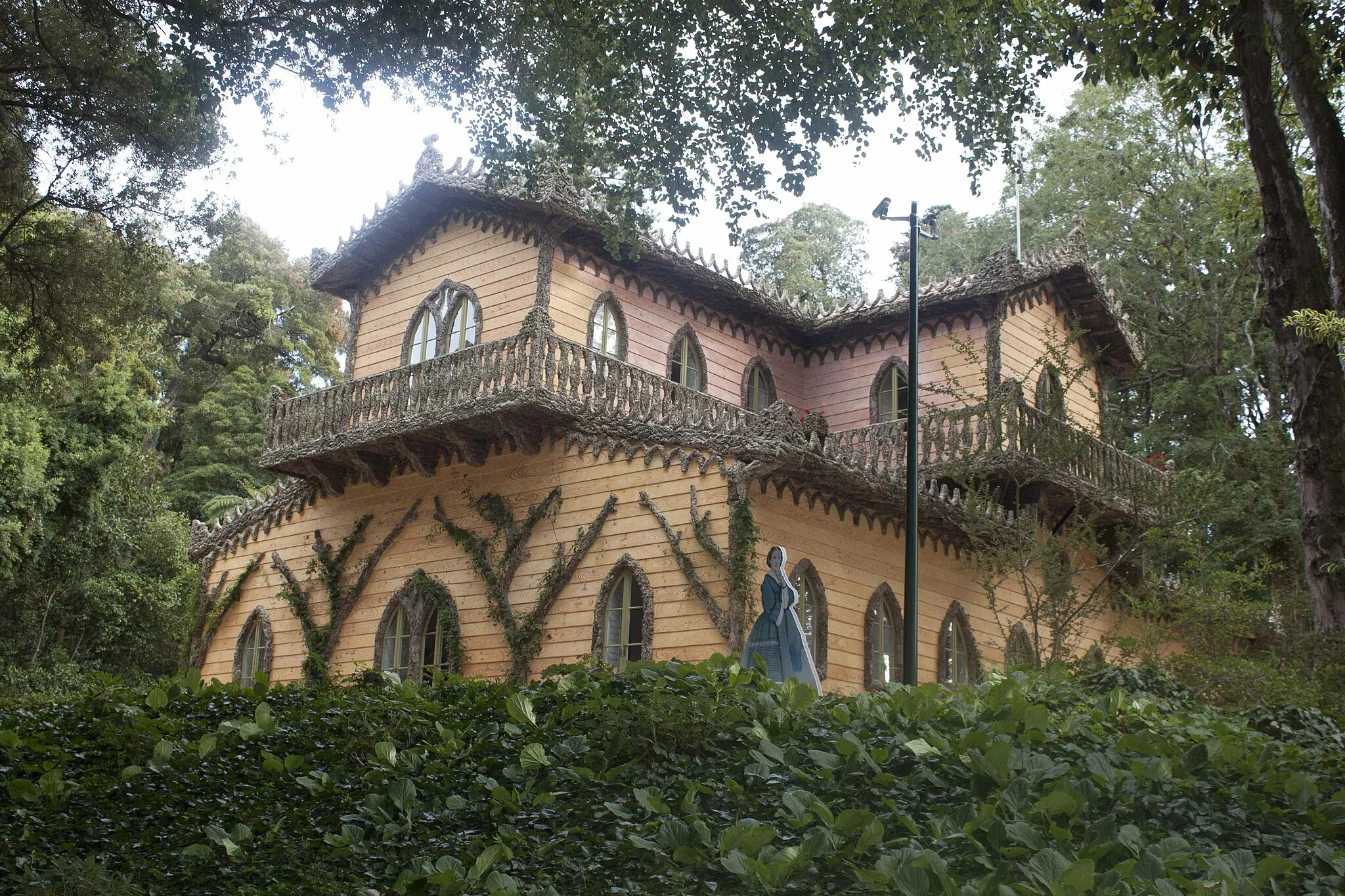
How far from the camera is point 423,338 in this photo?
872 inches

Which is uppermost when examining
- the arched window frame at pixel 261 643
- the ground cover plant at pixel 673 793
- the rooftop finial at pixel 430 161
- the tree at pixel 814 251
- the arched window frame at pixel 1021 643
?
the tree at pixel 814 251

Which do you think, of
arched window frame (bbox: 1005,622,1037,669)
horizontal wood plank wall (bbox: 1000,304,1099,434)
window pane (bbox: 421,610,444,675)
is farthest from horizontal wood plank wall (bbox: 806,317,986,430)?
window pane (bbox: 421,610,444,675)

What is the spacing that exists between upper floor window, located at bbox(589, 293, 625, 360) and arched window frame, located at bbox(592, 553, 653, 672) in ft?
15.8

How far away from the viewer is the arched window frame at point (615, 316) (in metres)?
20.9

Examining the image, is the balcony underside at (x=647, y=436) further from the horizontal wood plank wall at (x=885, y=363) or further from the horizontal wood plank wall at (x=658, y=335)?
the horizontal wood plank wall at (x=658, y=335)

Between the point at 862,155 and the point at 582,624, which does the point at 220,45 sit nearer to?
the point at 862,155

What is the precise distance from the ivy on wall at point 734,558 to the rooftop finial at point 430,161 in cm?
866

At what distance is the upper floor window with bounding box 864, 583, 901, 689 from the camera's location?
59.6 ft

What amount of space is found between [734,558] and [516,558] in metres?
4.06

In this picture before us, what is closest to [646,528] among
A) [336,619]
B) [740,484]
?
[740,484]

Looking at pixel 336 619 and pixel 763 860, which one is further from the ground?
pixel 336 619

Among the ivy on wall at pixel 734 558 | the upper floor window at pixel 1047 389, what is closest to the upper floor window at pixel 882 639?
the ivy on wall at pixel 734 558

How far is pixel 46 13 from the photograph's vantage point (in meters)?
12.7

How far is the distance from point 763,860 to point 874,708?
7.77 ft
